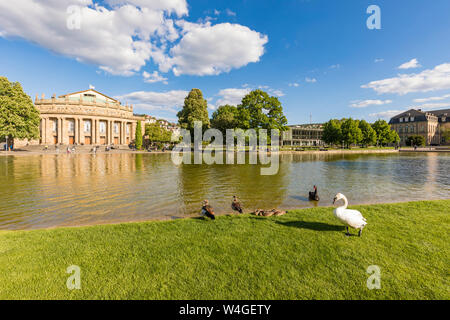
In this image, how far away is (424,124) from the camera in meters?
119

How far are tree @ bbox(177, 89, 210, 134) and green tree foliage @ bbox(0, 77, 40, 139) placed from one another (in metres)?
35.5

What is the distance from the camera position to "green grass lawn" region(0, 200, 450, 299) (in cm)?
394

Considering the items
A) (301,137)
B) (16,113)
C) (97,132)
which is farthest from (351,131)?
(16,113)

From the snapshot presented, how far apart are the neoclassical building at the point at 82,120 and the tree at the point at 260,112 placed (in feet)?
175

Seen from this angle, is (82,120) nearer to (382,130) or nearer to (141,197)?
(141,197)

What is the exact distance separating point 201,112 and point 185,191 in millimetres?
47862

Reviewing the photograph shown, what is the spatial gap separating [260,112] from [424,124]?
129 m

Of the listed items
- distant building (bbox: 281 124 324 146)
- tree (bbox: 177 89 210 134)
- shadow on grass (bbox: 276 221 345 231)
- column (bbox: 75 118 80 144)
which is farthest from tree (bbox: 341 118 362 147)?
column (bbox: 75 118 80 144)

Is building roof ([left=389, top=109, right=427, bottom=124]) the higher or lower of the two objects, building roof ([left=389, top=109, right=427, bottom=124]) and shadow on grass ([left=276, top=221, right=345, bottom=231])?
the higher

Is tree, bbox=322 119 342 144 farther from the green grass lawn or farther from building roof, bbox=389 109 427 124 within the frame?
the green grass lawn

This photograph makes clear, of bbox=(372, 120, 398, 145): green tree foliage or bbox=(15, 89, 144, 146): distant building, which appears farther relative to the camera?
bbox=(372, 120, 398, 145): green tree foliage
